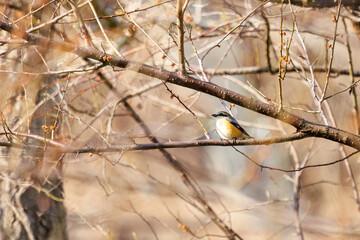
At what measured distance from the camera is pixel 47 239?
4.41 m

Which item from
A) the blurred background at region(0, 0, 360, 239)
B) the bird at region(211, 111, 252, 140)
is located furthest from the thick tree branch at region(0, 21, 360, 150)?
the bird at region(211, 111, 252, 140)

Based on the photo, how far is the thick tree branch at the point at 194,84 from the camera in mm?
2391

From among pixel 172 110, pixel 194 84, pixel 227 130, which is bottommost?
pixel 194 84

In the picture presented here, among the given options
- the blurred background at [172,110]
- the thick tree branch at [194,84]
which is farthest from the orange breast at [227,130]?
the thick tree branch at [194,84]

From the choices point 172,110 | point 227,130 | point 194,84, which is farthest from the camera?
point 172,110

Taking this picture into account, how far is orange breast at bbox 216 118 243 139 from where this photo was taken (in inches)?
163

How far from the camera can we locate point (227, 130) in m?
4.17

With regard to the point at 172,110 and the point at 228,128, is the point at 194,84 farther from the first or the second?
the point at 172,110

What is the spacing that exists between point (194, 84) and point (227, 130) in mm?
1846

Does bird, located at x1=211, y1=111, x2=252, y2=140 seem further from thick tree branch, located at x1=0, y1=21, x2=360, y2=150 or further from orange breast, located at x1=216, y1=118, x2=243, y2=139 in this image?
thick tree branch, located at x1=0, y1=21, x2=360, y2=150

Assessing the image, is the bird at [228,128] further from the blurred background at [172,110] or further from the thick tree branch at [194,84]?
the thick tree branch at [194,84]

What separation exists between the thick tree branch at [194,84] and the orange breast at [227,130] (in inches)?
65.4

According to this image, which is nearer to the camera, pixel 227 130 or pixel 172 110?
pixel 227 130

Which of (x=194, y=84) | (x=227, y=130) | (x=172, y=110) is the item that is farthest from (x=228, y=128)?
(x=172, y=110)
